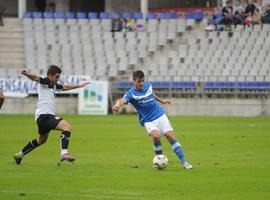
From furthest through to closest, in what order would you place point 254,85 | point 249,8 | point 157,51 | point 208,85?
point 157,51 < point 249,8 < point 208,85 < point 254,85

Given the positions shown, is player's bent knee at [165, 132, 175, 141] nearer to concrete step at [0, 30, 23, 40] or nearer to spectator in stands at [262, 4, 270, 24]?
spectator in stands at [262, 4, 270, 24]

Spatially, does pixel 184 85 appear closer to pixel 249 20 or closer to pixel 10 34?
pixel 249 20

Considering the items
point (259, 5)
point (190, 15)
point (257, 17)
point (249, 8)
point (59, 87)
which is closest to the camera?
point (59, 87)

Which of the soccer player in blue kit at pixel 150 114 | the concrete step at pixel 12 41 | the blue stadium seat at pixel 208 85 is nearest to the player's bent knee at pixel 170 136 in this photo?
the soccer player in blue kit at pixel 150 114

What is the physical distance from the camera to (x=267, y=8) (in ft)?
153

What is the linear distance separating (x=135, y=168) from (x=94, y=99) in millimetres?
26170

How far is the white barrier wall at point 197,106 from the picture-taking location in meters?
41.1

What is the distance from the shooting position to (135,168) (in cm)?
1709

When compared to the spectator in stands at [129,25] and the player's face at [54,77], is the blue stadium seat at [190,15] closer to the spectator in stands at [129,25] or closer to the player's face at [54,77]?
the spectator in stands at [129,25]

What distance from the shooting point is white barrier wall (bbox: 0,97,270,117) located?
135ft

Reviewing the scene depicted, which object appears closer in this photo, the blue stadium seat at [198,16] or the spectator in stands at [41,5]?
the blue stadium seat at [198,16]

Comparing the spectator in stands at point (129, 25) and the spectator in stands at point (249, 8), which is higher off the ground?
the spectator in stands at point (249, 8)

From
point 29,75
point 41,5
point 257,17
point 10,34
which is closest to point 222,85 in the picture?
point 257,17

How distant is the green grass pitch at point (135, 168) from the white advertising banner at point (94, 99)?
41.9ft
